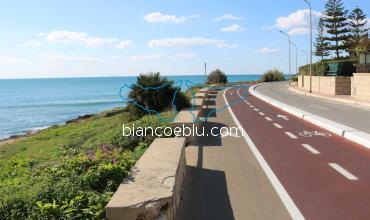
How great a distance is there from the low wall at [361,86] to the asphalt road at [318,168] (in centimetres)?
1650

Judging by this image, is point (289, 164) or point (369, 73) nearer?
point (289, 164)

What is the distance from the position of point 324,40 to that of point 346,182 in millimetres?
73069

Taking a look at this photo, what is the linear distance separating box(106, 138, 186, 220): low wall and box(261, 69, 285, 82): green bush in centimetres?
8327

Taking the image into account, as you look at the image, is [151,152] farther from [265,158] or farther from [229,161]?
[265,158]

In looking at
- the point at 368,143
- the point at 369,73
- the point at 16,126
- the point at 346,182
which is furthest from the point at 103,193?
the point at 16,126

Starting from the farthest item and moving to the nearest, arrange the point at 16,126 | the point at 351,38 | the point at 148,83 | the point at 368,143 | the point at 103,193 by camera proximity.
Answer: the point at 351,38 < the point at 16,126 < the point at 148,83 < the point at 368,143 < the point at 103,193

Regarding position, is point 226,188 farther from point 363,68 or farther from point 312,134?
point 363,68

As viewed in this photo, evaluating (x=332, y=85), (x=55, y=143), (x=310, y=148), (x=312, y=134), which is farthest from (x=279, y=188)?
(x=332, y=85)

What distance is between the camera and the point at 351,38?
235 ft

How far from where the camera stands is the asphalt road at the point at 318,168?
22.1 ft

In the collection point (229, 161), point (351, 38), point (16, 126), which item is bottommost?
point (16, 126)

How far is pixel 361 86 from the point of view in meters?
32.2

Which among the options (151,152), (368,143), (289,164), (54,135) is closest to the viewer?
(151,152)

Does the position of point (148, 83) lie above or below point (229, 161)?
above
